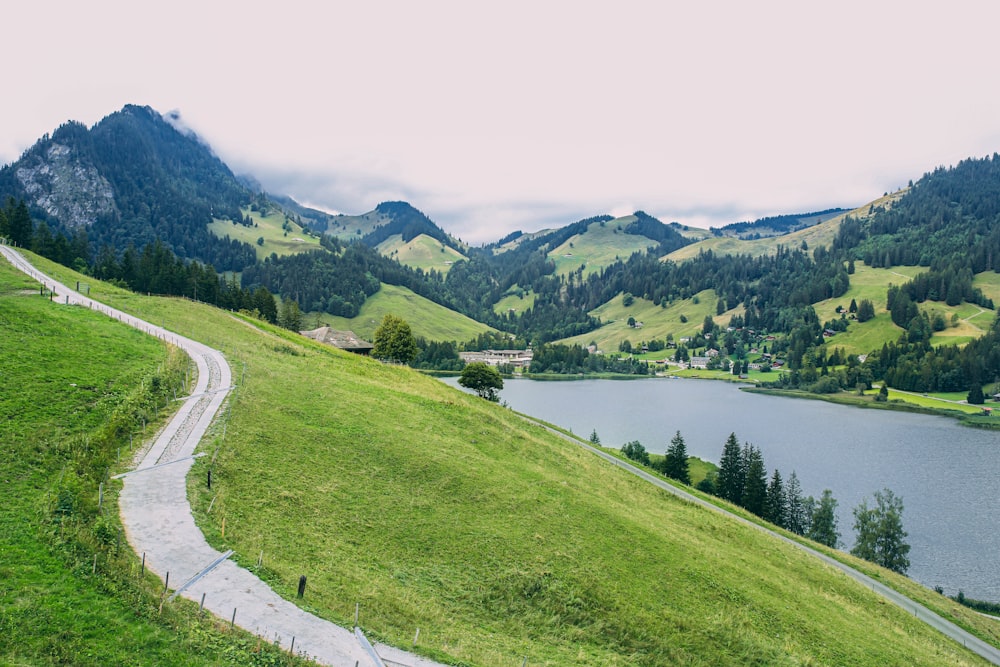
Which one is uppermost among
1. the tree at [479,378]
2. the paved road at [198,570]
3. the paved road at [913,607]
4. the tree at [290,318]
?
the tree at [290,318]

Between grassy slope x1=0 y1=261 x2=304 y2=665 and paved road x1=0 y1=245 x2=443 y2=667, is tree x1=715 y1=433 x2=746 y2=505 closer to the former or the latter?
paved road x1=0 y1=245 x2=443 y2=667

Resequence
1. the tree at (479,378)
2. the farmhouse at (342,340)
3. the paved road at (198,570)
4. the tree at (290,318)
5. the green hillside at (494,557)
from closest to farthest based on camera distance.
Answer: the paved road at (198,570) → the green hillside at (494,557) → the tree at (479,378) → the farmhouse at (342,340) → the tree at (290,318)

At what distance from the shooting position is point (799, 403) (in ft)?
525

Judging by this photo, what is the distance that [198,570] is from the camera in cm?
1606

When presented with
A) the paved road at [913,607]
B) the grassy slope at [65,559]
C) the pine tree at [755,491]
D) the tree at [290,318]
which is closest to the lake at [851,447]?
the pine tree at [755,491]

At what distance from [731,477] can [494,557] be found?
53.2m

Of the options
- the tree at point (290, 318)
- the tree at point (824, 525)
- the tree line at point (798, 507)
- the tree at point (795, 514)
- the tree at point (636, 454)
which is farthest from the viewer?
the tree at point (290, 318)

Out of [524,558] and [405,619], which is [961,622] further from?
[405,619]

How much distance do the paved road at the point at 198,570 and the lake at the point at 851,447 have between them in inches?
2392

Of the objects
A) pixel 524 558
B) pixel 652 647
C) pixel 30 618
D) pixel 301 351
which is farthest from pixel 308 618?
pixel 301 351

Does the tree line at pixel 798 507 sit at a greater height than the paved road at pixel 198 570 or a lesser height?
lesser

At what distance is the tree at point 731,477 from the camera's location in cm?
6569

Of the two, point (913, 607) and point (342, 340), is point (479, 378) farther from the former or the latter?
point (913, 607)

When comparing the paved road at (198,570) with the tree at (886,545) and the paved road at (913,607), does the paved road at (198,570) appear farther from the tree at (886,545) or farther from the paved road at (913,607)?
the tree at (886,545)
